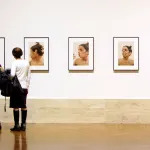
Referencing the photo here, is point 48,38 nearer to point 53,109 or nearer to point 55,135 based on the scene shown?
point 53,109

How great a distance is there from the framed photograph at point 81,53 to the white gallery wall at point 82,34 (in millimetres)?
116

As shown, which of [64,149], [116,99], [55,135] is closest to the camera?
[64,149]

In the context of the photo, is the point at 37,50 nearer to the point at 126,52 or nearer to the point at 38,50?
the point at 38,50

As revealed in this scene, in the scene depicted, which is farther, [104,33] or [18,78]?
[104,33]

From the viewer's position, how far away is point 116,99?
1212 cm

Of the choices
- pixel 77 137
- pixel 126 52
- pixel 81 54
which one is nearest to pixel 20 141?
pixel 77 137

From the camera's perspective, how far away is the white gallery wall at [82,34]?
12141mm

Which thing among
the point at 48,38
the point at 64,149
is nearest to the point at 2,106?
the point at 48,38

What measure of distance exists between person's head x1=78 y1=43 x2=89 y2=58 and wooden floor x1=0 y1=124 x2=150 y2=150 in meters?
1.98

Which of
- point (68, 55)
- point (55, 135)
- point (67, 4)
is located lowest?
point (55, 135)

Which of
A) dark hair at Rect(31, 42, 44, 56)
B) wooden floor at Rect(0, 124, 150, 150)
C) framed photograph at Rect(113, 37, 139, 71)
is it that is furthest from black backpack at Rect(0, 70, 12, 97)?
framed photograph at Rect(113, 37, 139, 71)

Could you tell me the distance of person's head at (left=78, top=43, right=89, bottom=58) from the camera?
12180mm

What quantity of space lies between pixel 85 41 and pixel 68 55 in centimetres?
62

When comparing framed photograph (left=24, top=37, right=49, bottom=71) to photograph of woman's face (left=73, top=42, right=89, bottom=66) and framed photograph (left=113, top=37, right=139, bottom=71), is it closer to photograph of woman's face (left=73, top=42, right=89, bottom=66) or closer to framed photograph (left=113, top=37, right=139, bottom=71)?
photograph of woman's face (left=73, top=42, right=89, bottom=66)
